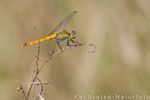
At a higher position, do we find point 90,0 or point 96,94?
point 90,0

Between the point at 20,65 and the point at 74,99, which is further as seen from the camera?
the point at 20,65

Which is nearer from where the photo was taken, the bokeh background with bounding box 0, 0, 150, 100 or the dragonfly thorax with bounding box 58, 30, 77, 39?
the dragonfly thorax with bounding box 58, 30, 77, 39

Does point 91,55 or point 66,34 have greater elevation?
point 66,34

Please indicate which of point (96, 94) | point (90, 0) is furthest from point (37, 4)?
point (96, 94)

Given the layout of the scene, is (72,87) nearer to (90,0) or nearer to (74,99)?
(74,99)

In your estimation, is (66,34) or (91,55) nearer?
(66,34)

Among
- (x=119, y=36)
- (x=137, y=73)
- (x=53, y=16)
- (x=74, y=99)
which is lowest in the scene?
(x=74, y=99)

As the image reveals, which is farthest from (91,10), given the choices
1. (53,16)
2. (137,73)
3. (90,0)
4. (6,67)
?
(6,67)

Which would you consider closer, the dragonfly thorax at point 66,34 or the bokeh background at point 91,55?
the dragonfly thorax at point 66,34
